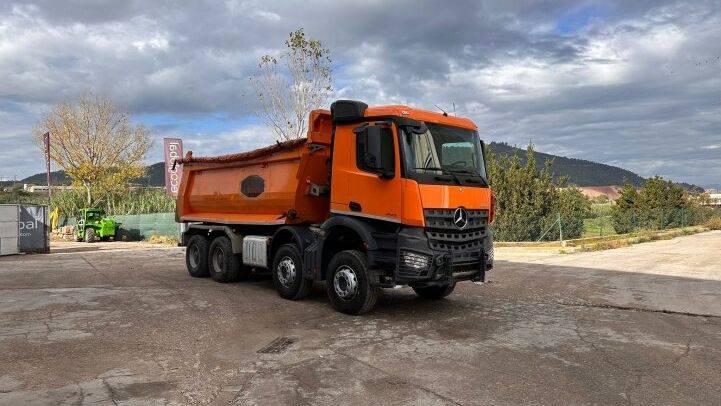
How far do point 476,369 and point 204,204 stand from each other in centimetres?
878

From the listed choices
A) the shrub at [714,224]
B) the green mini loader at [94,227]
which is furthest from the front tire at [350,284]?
the shrub at [714,224]

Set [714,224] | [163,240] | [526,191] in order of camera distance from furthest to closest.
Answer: [714,224]
[163,240]
[526,191]

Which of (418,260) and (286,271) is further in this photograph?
(286,271)

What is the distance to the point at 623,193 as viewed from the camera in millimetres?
42406

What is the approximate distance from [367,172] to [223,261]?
510 cm

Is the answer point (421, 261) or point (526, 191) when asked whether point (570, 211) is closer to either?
point (526, 191)

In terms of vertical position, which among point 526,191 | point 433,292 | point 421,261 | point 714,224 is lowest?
point 433,292

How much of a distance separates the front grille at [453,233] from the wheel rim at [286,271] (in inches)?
117

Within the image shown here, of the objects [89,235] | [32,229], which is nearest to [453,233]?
[32,229]

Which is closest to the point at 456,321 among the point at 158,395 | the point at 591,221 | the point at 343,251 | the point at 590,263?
the point at 343,251

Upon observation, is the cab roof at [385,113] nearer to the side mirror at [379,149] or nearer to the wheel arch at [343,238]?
the side mirror at [379,149]

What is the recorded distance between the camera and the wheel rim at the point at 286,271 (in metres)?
9.52

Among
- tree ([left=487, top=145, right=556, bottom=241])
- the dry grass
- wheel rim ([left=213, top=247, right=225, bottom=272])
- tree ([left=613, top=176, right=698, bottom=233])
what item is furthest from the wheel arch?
tree ([left=613, top=176, right=698, bottom=233])

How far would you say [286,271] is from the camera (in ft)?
31.8
